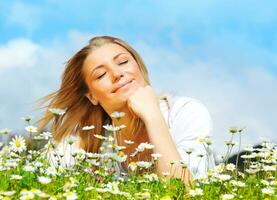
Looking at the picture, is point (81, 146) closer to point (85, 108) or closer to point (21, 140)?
point (85, 108)

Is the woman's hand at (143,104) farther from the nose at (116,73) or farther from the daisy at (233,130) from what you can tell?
the daisy at (233,130)

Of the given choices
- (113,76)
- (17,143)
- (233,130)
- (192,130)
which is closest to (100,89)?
(113,76)

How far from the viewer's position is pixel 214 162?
724 cm

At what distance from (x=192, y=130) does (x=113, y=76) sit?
928 mm

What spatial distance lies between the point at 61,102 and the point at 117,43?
0.98 meters

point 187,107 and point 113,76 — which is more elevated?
point 113,76

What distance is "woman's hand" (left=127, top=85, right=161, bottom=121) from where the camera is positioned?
22.8 feet

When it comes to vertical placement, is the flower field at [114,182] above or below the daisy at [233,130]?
below

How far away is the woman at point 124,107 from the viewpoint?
6793 mm

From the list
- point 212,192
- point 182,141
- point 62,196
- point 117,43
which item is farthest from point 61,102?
point 62,196

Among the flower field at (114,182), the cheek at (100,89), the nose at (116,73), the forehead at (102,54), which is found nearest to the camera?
the flower field at (114,182)

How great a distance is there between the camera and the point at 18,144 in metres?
6.04

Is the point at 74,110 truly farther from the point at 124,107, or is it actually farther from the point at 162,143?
the point at 162,143

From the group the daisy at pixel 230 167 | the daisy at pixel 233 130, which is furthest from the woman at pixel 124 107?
the daisy at pixel 233 130
